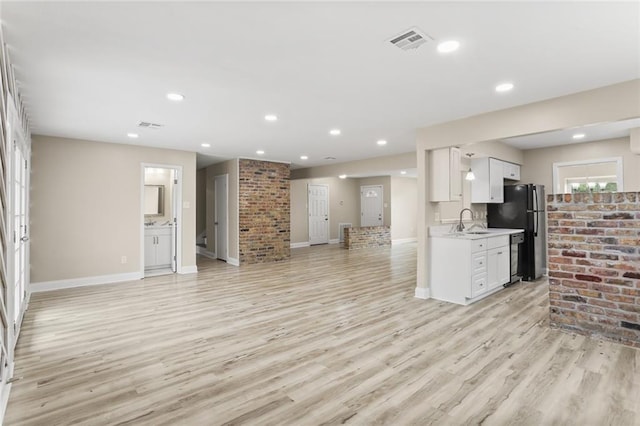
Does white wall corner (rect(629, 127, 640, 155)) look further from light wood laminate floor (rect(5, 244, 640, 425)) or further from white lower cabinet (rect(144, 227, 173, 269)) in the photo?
white lower cabinet (rect(144, 227, 173, 269))

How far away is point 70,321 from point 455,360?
4.01 metres

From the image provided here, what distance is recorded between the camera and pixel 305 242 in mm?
10820

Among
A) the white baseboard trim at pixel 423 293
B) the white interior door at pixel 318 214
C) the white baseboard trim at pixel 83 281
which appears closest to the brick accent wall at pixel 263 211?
the white baseboard trim at pixel 83 281

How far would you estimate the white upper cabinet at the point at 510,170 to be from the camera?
5852mm

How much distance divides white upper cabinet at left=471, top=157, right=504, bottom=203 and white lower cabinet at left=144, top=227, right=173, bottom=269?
233 inches

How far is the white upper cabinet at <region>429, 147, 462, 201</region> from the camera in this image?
450 cm

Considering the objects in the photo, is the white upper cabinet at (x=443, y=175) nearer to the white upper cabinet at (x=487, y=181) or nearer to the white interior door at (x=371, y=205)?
the white upper cabinet at (x=487, y=181)

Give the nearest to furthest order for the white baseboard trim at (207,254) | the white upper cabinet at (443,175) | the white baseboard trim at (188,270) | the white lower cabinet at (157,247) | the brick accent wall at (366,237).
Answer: the white upper cabinet at (443,175), the white baseboard trim at (188,270), the white lower cabinet at (157,247), the white baseboard trim at (207,254), the brick accent wall at (366,237)

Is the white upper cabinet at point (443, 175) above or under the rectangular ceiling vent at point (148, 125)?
under

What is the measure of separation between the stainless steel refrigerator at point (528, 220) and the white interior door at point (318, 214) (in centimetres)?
614

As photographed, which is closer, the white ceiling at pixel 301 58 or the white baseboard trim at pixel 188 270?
the white ceiling at pixel 301 58

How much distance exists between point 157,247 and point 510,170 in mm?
6945

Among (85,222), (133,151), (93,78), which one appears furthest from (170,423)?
(133,151)

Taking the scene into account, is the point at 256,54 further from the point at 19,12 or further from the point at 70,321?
the point at 70,321
